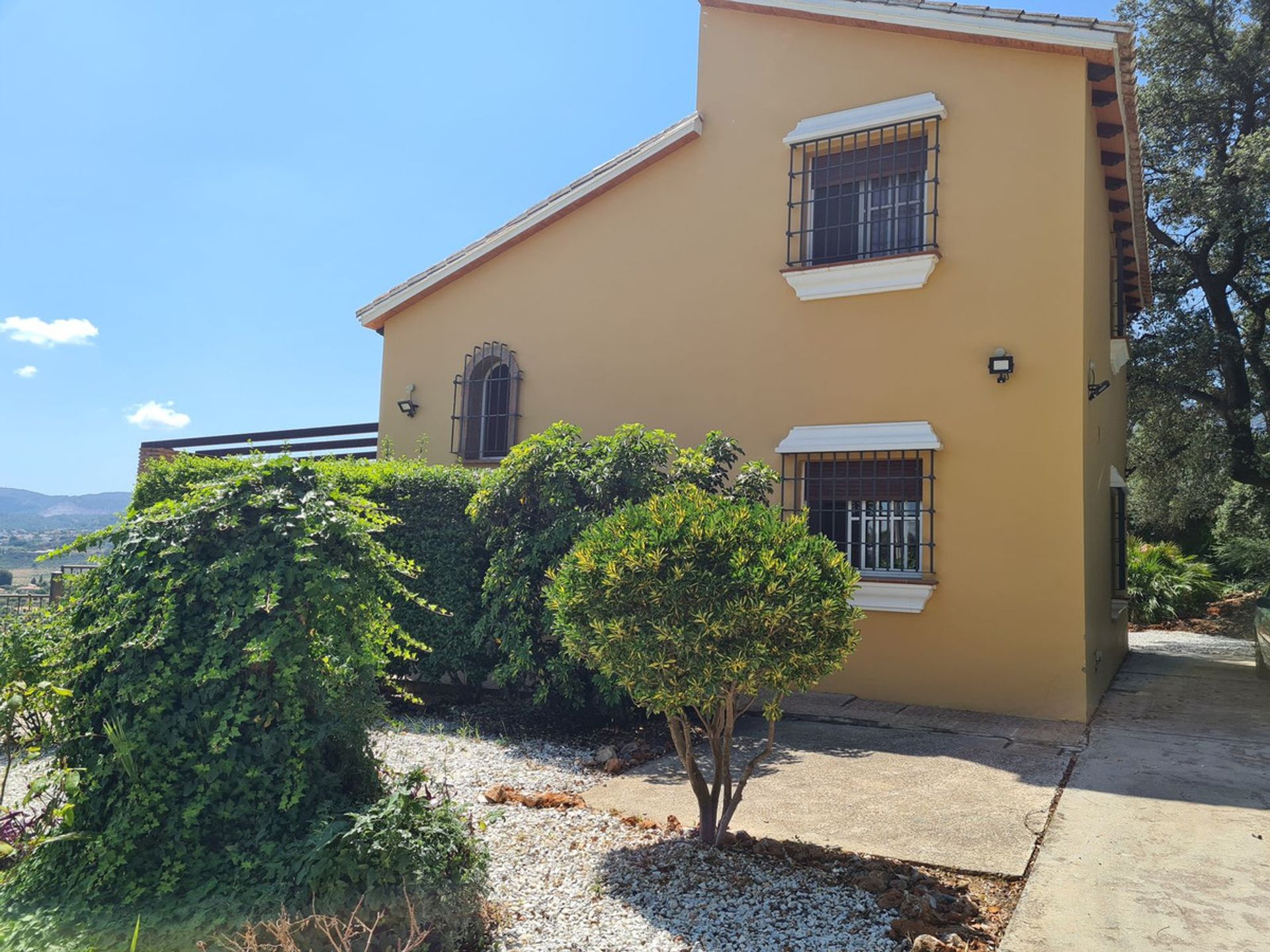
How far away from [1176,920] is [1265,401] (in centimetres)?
1543

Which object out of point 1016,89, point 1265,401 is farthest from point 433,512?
point 1265,401

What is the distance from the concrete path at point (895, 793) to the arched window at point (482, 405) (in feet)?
17.8

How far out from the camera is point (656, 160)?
9.75 m

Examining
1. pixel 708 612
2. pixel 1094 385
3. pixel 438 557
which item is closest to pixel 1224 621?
pixel 1094 385

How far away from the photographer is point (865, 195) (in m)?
8.67

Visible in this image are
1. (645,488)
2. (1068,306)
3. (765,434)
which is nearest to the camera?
(645,488)

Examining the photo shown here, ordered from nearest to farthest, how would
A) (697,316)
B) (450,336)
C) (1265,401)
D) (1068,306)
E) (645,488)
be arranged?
(645,488) < (1068,306) < (697,316) < (450,336) < (1265,401)

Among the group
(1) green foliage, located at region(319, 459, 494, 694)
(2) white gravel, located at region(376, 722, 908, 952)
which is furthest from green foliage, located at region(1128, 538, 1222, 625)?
(2) white gravel, located at region(376, 722, 908, 952)

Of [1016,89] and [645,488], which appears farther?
Answer: [1016,89]

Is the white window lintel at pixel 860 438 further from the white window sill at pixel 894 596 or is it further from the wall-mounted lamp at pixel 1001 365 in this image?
the white window sill at pixel 894 596

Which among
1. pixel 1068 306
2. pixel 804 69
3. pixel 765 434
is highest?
pixel 804 69

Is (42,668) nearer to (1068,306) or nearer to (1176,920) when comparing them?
(1176,920)

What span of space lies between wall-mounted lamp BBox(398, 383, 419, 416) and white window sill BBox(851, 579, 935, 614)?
6446mm

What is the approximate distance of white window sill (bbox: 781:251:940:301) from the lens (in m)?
7.97
